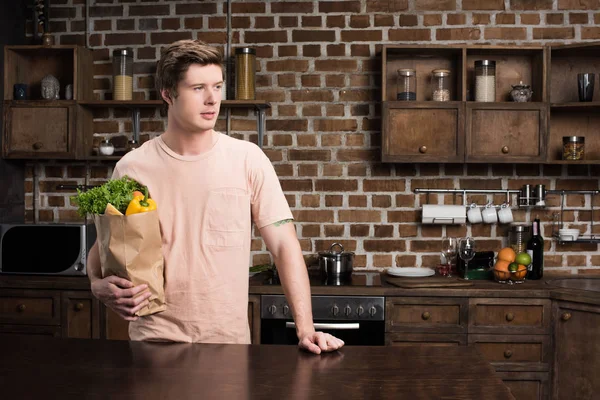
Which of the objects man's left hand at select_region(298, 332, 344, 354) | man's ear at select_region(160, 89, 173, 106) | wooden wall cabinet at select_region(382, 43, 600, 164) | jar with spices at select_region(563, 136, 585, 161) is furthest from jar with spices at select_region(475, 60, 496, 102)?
man's left hand at select_region(298, 332, 344, 354)

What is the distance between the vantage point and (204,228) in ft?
6.55

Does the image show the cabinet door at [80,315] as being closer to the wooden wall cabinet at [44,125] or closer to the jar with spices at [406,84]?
the wooden wall cabinet at [44,125]

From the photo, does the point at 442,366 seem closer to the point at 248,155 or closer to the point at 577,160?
the point at 248,155

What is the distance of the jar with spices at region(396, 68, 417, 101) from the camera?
3.63 m

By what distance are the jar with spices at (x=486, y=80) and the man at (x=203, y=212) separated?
1908 millimetres

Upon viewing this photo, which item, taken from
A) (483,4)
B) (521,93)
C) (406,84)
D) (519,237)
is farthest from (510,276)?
(483,4)

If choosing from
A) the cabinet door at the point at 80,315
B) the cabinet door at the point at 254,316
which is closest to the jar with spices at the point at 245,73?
the cabinet door at the point at 254,316

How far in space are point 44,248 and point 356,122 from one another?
178 centimetres

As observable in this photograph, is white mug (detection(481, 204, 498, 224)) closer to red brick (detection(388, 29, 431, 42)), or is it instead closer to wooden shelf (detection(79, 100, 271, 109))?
red brick (detection(388, 29, 431, 42))

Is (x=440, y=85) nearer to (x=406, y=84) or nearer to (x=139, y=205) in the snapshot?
(x=406, y=84)

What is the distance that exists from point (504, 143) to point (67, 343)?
2500 mm

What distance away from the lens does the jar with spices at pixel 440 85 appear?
11.9 ft

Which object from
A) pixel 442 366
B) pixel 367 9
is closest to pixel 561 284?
pixel 367 9

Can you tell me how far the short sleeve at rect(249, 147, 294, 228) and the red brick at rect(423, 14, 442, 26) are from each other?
2087 millimetres
